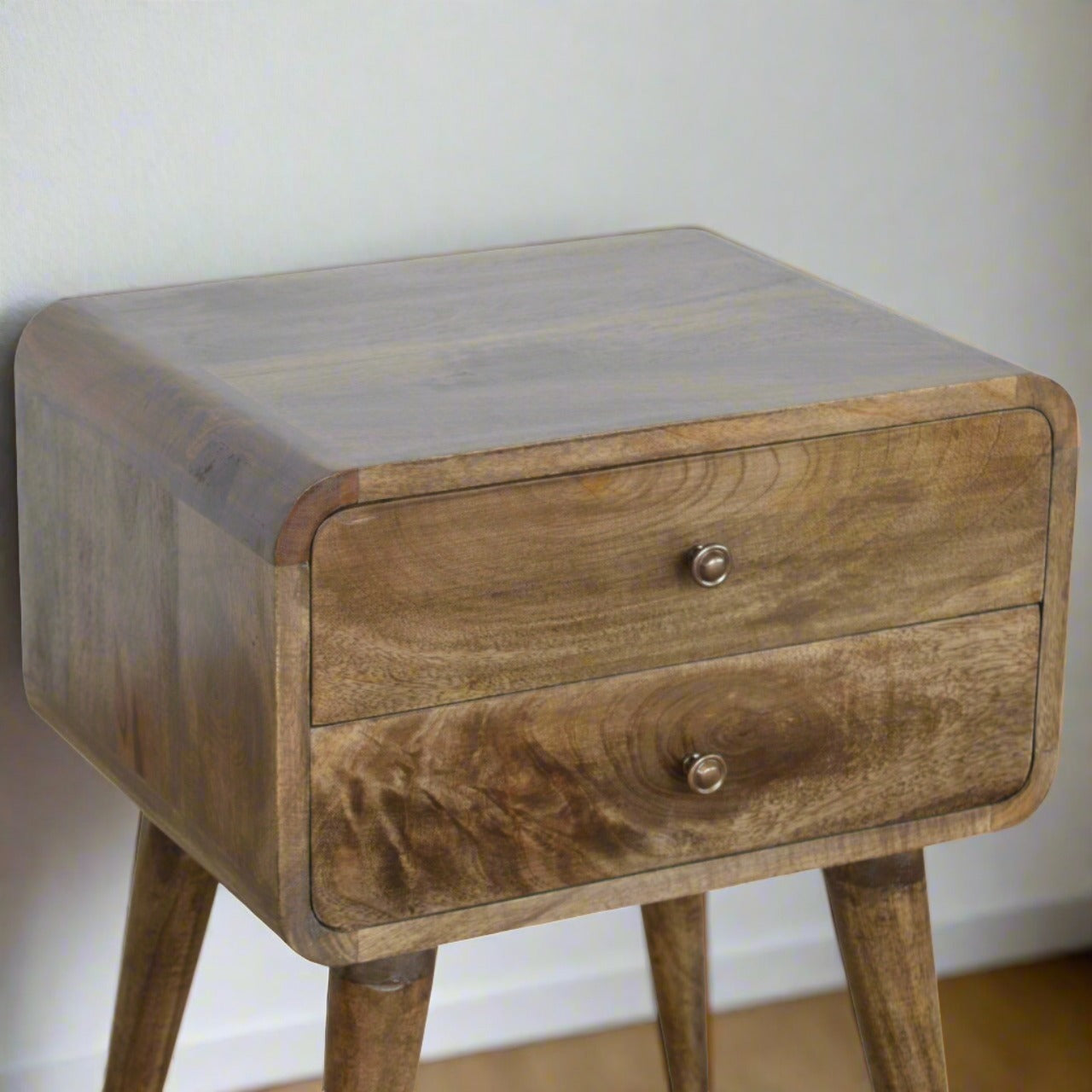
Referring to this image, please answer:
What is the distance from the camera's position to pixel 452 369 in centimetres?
96

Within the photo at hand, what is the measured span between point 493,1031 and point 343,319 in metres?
0.64

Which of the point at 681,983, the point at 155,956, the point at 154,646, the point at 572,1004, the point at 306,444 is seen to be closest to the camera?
the point at 306,444

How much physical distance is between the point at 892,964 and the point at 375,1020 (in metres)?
0.30

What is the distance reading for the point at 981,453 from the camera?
955 mm

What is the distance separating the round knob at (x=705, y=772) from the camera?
0.93m

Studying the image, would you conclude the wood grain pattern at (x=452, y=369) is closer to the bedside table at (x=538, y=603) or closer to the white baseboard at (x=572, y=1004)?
the bedside table at (x=538, y=603)

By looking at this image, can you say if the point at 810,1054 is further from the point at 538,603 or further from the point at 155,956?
the point at 538,603

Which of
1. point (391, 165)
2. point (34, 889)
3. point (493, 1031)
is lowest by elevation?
point (493, 1031)

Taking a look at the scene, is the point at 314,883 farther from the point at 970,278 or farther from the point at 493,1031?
the point at 970,278

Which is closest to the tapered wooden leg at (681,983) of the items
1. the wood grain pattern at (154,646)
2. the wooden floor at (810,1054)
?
the wooden floor at (810,1054)

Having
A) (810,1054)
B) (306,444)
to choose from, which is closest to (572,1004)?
(810,1054)

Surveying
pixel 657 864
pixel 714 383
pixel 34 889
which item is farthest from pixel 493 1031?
pixel 714 383

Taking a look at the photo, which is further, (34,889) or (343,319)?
(34,889)

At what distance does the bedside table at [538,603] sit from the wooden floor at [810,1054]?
1.38ft
